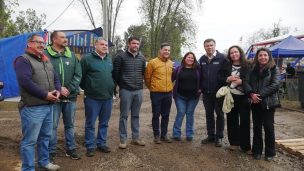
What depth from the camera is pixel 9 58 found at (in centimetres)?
1147

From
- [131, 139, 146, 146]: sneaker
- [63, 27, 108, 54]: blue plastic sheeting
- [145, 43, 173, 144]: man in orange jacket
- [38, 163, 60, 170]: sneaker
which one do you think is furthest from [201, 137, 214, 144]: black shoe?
[63, 27, 108, 54]: blue plastic sheeting

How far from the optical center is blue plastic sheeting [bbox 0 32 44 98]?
1132cm

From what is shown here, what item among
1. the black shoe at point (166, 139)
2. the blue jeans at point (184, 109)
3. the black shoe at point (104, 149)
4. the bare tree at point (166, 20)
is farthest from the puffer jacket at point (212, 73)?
the bare tree at point (166, 20)

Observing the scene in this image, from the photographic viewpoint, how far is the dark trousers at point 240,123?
18.8 ft

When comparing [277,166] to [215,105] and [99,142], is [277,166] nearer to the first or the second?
[215,105]

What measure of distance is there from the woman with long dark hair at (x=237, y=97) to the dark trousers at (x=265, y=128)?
0.66ft

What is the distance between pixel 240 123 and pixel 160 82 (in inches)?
61.9

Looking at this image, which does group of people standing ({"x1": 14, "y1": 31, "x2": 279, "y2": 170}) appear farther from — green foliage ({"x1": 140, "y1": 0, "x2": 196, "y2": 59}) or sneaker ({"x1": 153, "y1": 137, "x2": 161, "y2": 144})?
green foliage ({"x1": 140, "y1": 0, "x2": 196, "y2": 59})

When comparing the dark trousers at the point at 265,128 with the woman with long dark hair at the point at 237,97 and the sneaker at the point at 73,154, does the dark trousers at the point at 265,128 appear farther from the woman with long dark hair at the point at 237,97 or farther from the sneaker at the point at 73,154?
the sneaker at the point at 73,154

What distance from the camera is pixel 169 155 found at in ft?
18.4

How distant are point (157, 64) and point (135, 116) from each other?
3.33ft

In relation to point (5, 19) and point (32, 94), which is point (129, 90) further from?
point (5, 19)

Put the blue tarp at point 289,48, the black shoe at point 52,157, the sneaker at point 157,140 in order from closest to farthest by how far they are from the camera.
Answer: the black shoe at point 52,157 < the sneaker at point 157,140 < the blue tarp at point 289,48

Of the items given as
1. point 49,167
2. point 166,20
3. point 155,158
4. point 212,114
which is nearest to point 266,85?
point 212,114
